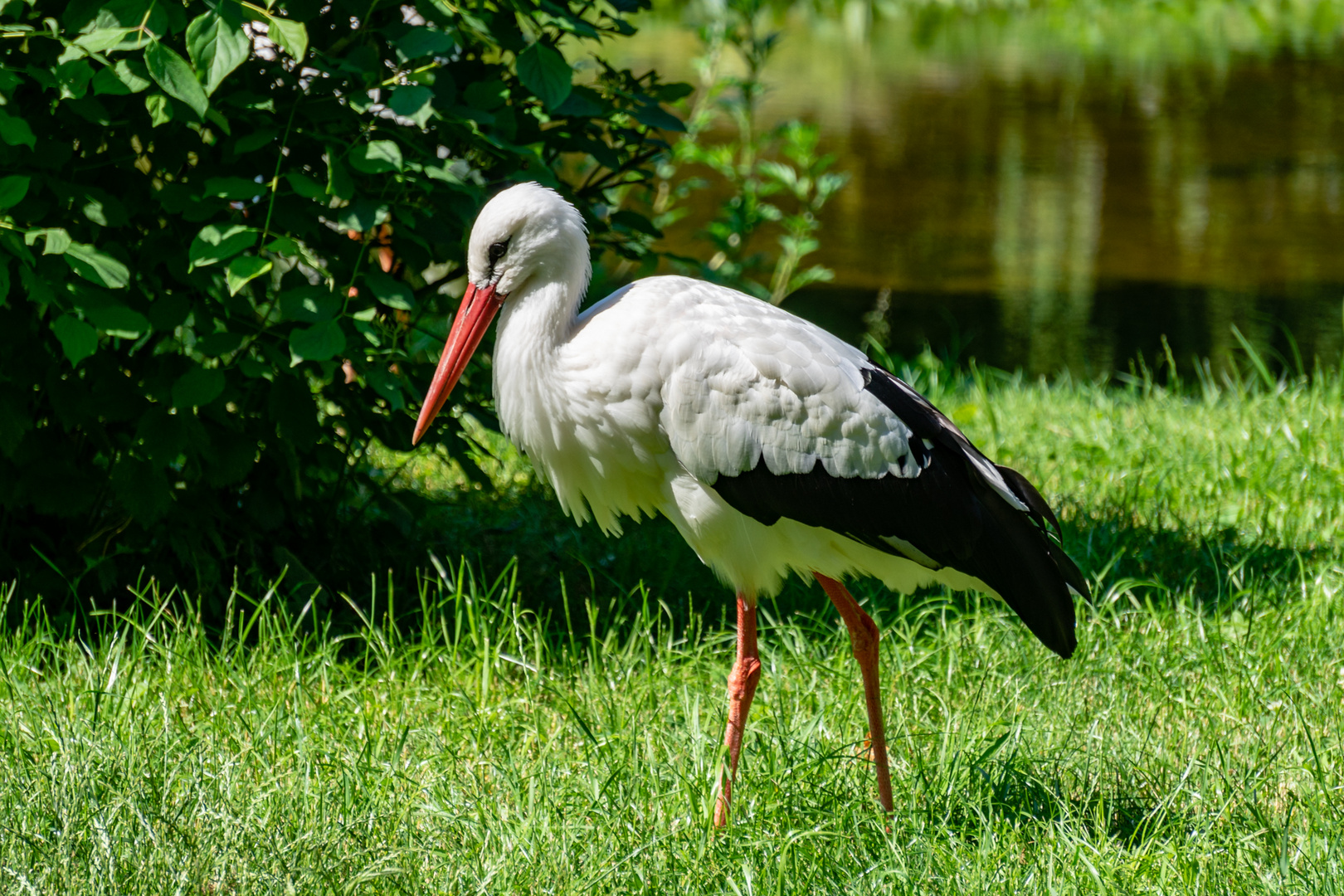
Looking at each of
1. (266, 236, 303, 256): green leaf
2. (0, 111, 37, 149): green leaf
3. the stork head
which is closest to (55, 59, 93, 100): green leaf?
(0, 111, 37, 149): green leaf

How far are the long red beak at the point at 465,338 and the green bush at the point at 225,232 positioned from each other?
168 millimetres

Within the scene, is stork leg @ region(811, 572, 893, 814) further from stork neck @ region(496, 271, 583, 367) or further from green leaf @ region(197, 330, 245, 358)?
green leaf @ region(197, 330, 245, 358)

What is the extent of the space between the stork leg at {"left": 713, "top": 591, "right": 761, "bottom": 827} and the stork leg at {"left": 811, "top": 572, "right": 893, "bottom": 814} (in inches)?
7.9

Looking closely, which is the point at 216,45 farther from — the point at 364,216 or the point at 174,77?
the point at 364,216


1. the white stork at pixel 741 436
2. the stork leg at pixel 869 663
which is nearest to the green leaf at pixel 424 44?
the white stork at pixel 741 436

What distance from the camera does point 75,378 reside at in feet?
11.0

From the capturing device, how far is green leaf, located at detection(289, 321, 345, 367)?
300 cm

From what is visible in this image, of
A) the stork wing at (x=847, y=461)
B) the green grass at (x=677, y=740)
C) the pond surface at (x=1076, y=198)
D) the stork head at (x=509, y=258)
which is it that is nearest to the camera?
the green grass at (x=677, y=740)

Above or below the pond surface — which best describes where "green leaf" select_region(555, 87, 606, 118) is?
above

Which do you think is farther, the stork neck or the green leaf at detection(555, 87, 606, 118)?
the green leaf at detection(555, 87, 606, 118)

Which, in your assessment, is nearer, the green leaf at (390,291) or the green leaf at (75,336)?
the green leaf at (75,336)

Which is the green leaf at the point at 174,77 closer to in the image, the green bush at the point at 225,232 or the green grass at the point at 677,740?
the green bush at the point at 225,232

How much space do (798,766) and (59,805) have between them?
4.52ft

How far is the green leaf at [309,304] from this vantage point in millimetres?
3113
